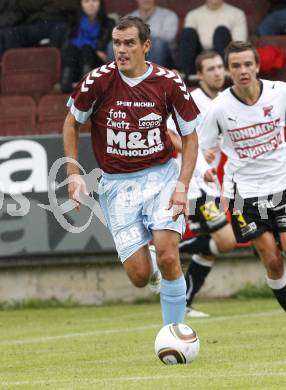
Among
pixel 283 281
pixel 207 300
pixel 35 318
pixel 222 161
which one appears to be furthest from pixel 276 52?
pixel 283 281

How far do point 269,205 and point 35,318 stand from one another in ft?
11.8

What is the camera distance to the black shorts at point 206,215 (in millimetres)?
11258

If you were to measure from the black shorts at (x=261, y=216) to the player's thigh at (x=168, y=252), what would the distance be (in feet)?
5.22

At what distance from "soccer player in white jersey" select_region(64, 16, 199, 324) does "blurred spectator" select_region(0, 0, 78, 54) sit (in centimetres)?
760

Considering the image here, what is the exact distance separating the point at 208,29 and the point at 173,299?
729 centimetres

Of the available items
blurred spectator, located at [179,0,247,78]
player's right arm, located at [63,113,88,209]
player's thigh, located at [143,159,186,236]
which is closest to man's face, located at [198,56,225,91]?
blurred spectator, located at [179,0,247,78]

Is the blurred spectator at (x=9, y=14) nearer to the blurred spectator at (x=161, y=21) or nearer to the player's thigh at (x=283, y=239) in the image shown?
the blurred spectator at (x=161, y=21)

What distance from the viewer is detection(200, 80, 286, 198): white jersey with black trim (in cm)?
900

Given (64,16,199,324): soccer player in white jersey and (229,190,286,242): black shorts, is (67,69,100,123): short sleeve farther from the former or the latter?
(229,190,286,242): black shorts

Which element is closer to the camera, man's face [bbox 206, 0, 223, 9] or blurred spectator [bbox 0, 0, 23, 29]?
man's face [bbox 206, 0, 223, 9]

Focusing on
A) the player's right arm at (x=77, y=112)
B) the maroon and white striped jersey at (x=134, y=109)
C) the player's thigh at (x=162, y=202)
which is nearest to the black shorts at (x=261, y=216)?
the player's thigh at (x=162, y=202)

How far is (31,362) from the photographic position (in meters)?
7.73

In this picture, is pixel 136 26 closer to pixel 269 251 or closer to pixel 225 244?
pixel 269 251

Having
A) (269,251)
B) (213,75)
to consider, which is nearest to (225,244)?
(213,75)
